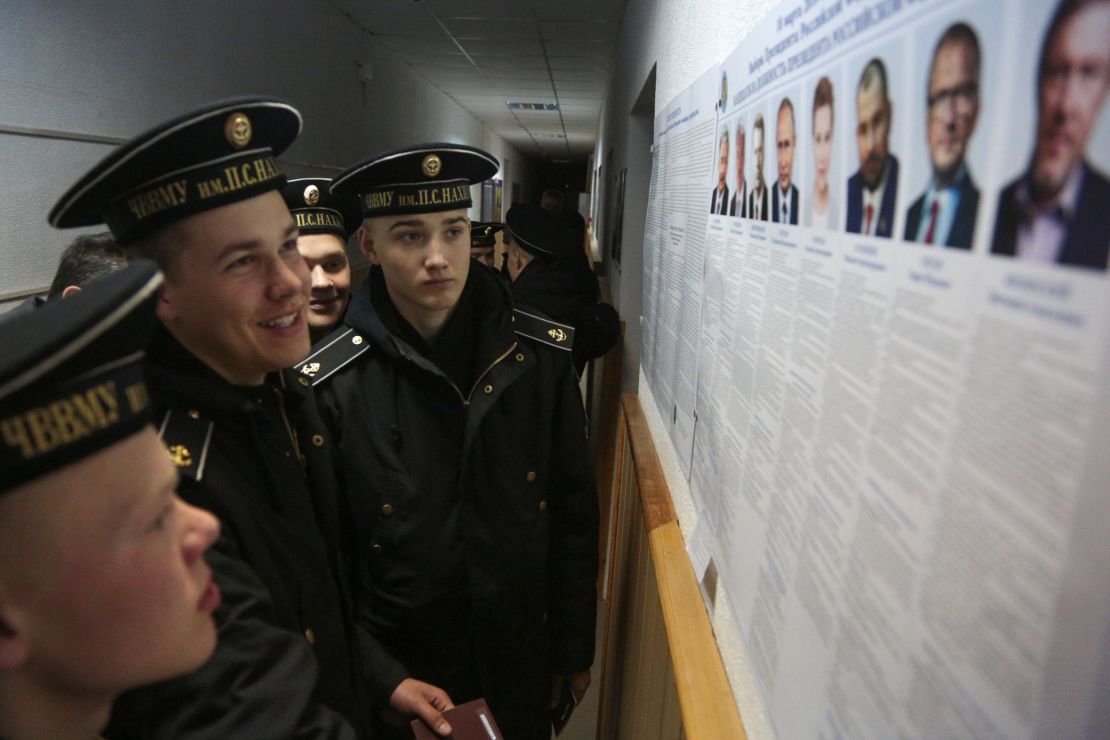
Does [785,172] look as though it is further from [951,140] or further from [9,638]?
[9,638]

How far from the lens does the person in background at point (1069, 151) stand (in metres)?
0.31

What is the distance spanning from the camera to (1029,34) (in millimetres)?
355

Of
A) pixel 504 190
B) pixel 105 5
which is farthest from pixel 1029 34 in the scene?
pixel 504 190

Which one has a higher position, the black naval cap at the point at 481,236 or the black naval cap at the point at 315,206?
the black naval cap at the point at 315,206

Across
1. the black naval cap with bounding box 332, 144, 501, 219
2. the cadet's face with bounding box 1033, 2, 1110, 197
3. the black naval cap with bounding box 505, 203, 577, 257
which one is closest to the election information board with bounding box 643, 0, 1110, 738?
the cadet's face with bounding box 1033, 2, 1110, 197

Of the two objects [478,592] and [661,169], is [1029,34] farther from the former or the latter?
[661,169]

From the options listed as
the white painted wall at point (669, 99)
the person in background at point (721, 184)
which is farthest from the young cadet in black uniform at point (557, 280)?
the person in background at point (721, 184)

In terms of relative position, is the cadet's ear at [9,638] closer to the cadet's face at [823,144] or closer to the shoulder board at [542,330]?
the cadet's face at [823,144]

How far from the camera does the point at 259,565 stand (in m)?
0.98

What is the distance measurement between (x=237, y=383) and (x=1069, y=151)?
1124mm

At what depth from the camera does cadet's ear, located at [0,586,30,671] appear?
564 millimetres

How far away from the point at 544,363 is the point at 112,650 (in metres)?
1.19

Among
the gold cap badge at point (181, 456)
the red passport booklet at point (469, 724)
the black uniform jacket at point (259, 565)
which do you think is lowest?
A: the red passport booklet at point (469, 724)

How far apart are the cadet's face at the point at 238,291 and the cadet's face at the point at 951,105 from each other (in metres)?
0.94
